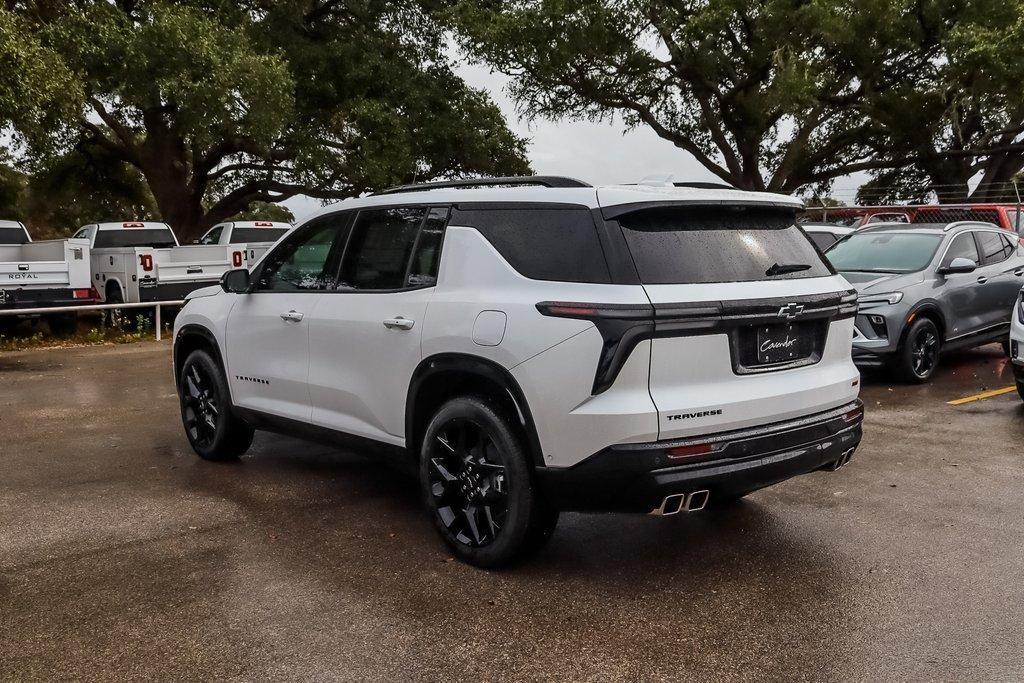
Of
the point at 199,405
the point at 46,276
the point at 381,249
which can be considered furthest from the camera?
the point at 46,276

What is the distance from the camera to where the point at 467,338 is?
441 centimetres

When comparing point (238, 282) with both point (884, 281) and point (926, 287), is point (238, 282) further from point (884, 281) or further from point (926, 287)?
point (926, 287)

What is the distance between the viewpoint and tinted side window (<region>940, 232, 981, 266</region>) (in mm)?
10555

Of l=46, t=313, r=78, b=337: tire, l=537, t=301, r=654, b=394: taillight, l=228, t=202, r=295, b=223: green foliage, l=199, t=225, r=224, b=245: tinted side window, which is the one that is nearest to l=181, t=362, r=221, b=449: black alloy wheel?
l=537, t=301, r=654, b=394: taillight

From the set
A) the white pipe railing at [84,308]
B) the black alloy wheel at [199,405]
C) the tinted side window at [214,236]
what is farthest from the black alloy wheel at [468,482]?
the tinted side window at [214,236]

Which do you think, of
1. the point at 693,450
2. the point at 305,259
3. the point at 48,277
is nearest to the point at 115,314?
the point at 48,277

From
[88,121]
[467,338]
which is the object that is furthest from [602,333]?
[88,121]

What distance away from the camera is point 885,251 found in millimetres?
10766

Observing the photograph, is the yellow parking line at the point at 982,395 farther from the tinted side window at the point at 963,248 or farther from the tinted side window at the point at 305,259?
the tinted side window at the point at 305,259

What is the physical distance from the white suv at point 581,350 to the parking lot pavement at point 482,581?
456 mm

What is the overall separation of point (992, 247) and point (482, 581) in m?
9.13

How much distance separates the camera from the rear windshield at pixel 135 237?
1856cm

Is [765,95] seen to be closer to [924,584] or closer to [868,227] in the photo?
[868,227]

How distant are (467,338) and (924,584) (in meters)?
2.31
